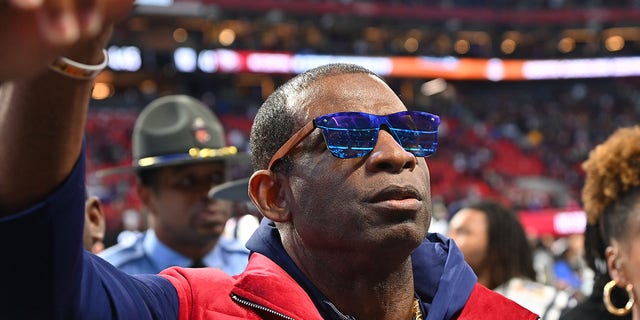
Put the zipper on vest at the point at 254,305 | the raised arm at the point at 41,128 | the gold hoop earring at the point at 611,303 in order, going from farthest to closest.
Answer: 1. the gold hoop earring at the point at 611,303
2. the zipper on vest at the point at 254,305
3. the raised arm at the point at 41,128

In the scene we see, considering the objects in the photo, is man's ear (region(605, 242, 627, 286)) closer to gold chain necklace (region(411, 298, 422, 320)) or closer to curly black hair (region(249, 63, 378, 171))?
gold chain necklace (region(411, 298, 422, 320))

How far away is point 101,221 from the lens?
304 centimetres

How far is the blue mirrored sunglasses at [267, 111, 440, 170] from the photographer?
1872 millimetres

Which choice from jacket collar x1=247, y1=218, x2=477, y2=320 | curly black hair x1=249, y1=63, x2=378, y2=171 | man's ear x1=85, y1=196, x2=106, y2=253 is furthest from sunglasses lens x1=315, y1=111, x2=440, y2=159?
man's ear x1=85, y1=196, x2=106, y2=253

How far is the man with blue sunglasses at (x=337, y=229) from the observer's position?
5.87 feet

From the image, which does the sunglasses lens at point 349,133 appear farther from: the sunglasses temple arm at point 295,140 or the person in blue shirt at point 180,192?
the person in blue shirt at point 180,192

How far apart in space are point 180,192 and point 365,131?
1.98m

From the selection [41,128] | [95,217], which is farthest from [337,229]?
[95,217]

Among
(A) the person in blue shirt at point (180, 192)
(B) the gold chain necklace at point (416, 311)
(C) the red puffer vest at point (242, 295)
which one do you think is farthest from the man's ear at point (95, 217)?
(B) the gold chain necklace at point (416, 311)

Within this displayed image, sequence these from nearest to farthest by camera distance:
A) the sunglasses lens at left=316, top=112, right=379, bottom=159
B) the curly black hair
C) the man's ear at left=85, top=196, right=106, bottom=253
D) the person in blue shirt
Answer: the sunglasses lens at left=316, top=112, right=379, bottom=159 < the curly black hair < the man's ear at left=85, top=196, right=106, bottom=253 < the person in blue shirt

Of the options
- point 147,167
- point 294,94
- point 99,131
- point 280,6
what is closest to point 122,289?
point 294,94

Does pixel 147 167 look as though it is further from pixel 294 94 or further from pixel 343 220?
pixel 343 220

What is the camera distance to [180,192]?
146 inches

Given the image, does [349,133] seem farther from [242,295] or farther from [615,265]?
[615,265]
